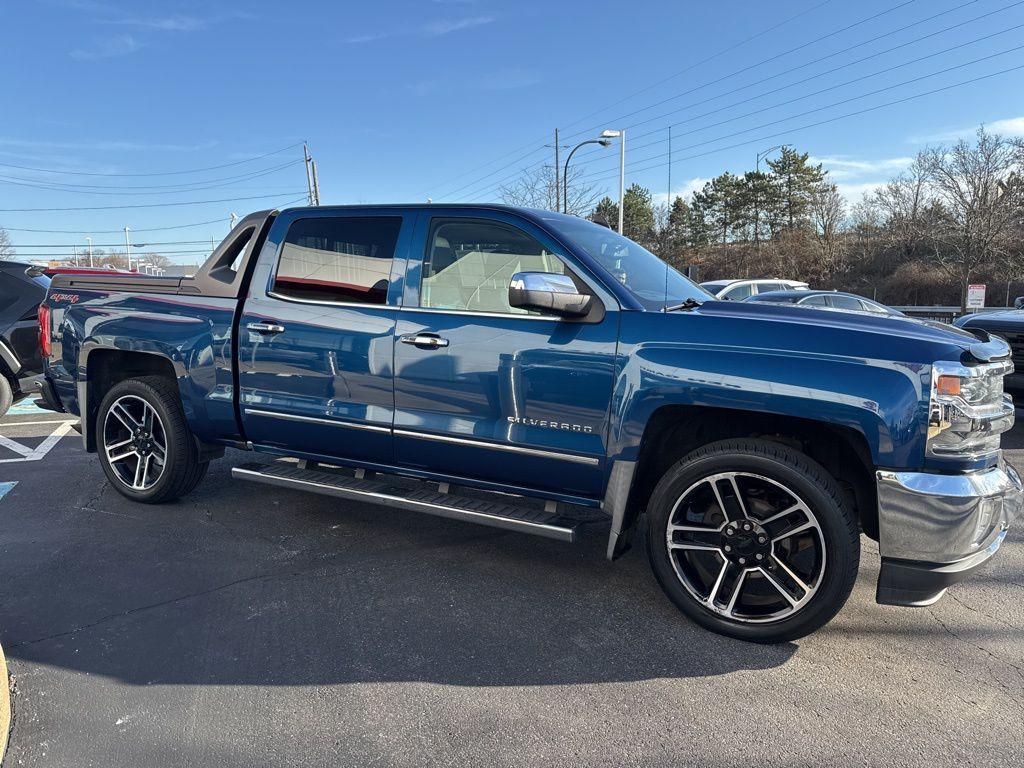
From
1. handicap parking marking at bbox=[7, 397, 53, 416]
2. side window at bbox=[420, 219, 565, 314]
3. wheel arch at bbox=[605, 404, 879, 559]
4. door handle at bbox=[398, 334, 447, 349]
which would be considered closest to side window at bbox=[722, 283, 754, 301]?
side window at bbox=[420, 219, 565, 314]

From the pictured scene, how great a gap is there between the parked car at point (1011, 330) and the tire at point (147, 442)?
6.85 m

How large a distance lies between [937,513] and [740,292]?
13547 millimetres

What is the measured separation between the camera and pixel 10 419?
26.7 ft

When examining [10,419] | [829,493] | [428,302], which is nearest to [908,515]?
[829,493]

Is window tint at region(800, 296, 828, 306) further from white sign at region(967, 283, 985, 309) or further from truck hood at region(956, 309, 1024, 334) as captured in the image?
white sign at region(967, 283, 985, 309)

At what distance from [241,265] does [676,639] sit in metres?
3.42

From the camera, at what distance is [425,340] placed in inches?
138

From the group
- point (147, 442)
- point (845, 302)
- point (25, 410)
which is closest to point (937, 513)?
point (147, 442)

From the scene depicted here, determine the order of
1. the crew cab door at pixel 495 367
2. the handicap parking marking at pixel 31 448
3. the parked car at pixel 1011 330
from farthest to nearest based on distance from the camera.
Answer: the parked car at pixel 1011 330
the handicap parking marking at pixel 31 448
the crew cab door at pixel 495 367

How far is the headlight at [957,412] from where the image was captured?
2562 mm

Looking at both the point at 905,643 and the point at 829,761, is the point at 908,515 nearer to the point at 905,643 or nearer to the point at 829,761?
the point at 905,643

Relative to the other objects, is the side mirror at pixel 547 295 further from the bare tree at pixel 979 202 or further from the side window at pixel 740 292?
the bare tree at pixel 979 202

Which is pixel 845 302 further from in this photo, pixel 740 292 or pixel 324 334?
pixel 324 334

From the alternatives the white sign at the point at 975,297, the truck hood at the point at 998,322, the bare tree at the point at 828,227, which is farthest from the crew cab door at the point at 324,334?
the bare tree at the point at 828,227
